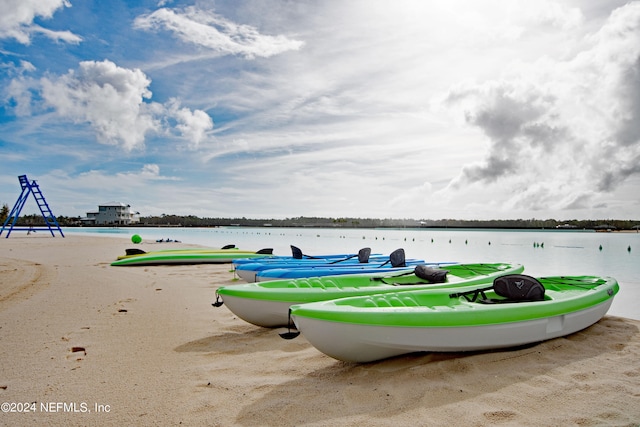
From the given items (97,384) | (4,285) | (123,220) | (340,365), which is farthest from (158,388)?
(123,220)

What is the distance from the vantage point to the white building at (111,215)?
88.1 metres

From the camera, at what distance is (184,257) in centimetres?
1368

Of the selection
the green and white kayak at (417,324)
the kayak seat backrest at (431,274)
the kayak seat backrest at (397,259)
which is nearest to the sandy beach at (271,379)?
the green and white kayak at (417,324)

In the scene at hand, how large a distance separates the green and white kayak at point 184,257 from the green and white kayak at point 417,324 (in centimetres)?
914

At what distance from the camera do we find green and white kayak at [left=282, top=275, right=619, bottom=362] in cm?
365

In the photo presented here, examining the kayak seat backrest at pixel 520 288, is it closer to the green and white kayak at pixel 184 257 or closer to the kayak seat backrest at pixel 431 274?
the kayak seat backrest at pixel 431 274

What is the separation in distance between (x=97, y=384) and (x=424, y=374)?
294 centimetres

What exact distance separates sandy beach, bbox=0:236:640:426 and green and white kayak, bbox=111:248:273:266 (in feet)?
24.0

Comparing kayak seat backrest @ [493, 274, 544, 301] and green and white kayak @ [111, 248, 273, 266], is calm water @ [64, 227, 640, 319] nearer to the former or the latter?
kayak seat backrest @ [493, 274, 544, 301]

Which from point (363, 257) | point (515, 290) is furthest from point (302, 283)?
point (363, 257)

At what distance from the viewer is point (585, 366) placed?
13.7 feet

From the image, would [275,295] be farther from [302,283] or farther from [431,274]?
[431,274]

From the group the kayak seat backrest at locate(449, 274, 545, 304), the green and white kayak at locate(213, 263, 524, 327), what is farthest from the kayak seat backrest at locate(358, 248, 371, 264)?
the kayak seat backrest at locate(449, 274, 545, 304)

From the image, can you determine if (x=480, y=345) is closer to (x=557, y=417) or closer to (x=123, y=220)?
(x=557, y=417)
